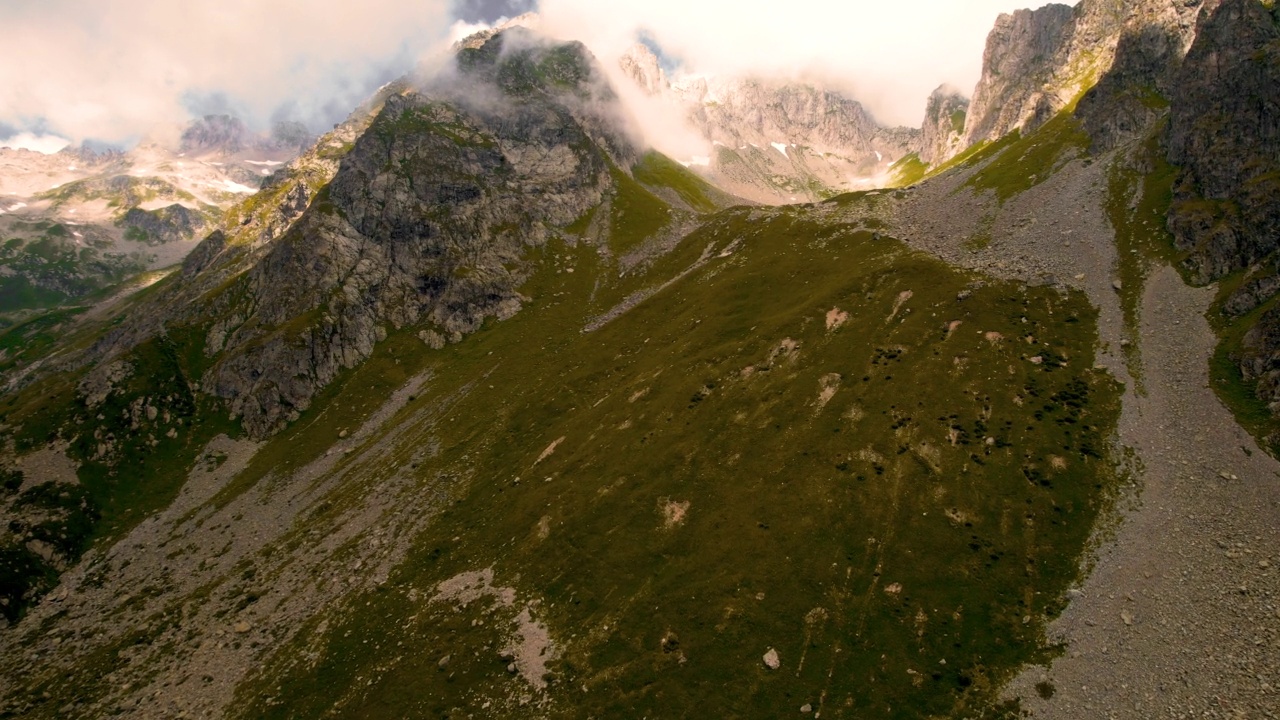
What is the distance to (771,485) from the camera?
65.2m

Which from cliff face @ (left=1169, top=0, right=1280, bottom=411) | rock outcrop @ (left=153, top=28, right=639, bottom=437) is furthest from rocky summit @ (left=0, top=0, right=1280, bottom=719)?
rock outcrop @ (left=153, top=28, right=639, bottom=437)

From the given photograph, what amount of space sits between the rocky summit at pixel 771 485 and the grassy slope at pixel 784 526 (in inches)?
13.9

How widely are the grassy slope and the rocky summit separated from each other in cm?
35

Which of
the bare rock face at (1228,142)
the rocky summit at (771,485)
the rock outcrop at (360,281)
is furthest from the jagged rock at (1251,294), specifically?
the rock outcrop at (360,281)

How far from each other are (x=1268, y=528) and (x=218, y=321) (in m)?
218

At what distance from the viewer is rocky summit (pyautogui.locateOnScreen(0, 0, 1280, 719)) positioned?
44.7 metres

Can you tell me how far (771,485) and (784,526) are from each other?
6.79 m

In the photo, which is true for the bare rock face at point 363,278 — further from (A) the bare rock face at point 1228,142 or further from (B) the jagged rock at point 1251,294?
A: (A) the bare rock face at point 1228,142

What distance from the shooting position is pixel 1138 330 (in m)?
69.9

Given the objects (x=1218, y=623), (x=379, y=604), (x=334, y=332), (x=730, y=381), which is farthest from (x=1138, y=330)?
(x=334, y=332)

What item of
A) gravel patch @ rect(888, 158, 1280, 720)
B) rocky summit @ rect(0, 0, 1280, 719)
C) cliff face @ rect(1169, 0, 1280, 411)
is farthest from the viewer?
cliff face @ rect(1169, 0, 1280, 411)

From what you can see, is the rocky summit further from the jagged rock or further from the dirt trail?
the jagged rock

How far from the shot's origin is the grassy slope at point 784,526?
46.0 metres

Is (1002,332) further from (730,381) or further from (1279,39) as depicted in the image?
(1279,39)
